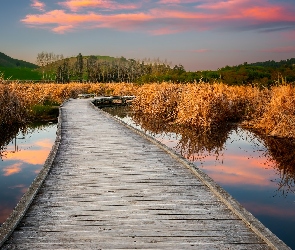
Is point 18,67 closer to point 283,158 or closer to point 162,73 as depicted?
point 162,73

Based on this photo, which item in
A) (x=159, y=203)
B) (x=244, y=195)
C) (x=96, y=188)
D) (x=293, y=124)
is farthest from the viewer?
(x=293, y=124)

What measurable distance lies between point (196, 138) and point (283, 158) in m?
3.94

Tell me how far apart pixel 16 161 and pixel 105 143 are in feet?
10.1

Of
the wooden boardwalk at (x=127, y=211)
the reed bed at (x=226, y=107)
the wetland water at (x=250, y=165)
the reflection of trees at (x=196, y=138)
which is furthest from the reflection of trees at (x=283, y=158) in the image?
the wooden boardwalk at (x=127, y=211)

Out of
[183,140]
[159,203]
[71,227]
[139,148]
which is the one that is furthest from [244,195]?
[183,140]

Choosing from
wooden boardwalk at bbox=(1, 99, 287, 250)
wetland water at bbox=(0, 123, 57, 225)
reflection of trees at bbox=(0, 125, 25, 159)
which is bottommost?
wetland water at bbox=(0, 123, 57, 225)

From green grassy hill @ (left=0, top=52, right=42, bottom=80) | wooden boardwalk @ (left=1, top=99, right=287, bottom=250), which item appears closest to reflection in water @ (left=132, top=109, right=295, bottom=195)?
wooden boardwalk @ (left=1, top=99, right=287, bottom=250)

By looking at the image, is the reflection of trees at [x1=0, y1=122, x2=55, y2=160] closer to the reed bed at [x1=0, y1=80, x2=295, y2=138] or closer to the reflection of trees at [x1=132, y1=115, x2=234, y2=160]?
the reed bed at [x1=0, y1=80, x2=295, y2=138]

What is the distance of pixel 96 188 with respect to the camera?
639cm

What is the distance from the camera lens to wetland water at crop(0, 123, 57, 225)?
346 inches

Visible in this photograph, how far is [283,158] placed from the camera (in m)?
11.9

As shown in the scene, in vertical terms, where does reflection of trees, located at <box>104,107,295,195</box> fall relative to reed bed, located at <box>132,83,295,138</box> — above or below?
below

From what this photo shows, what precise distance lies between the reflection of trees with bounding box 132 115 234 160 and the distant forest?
278 cm

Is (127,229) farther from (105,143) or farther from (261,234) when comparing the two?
(105,143)
